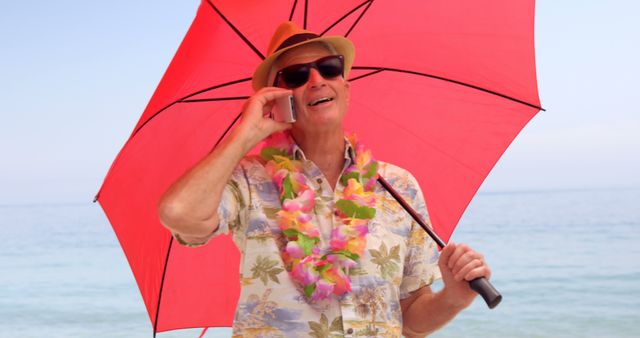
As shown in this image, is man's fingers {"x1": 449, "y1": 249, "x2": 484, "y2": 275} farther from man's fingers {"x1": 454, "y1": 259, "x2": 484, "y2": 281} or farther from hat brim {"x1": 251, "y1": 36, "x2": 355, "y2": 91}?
hat brim {"x1": 251, "y1": 36, "x2": 355, "y2": 91}

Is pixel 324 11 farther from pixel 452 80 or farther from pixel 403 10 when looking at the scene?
pixel 452 80

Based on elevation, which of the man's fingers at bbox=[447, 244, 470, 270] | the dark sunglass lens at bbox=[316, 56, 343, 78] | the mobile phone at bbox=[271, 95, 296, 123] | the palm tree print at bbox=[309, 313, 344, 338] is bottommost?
the palm tree print at bbox=[309, 313, 344, 338]

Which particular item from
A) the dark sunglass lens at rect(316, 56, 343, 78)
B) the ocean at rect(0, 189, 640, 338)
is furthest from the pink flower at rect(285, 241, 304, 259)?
the ocean at rect(0, 189, 640, 338)

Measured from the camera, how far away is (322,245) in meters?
2.42

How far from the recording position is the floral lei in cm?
231

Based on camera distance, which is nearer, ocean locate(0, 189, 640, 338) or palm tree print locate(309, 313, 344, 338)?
palm tree print locate(309, 313, 344, 338)

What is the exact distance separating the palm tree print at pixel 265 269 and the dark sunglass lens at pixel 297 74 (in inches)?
21.5

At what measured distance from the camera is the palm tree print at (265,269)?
Result: 232cm

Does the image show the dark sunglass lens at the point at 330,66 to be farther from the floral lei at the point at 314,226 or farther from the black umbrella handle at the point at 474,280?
the black umbrella handle at the point at 474,280

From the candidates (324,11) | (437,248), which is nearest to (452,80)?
(324,11)

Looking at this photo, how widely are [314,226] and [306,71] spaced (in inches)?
18.9

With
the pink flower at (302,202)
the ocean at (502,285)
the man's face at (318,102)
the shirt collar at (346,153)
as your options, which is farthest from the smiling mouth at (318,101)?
the ocean at (502,285)

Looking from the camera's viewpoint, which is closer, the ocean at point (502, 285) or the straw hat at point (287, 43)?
the straw hat at point (287, 43)

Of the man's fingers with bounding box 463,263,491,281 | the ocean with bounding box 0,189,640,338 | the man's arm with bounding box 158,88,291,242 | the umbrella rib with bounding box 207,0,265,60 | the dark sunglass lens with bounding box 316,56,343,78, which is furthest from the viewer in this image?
the ocean with bounding box 0,189,640,338
